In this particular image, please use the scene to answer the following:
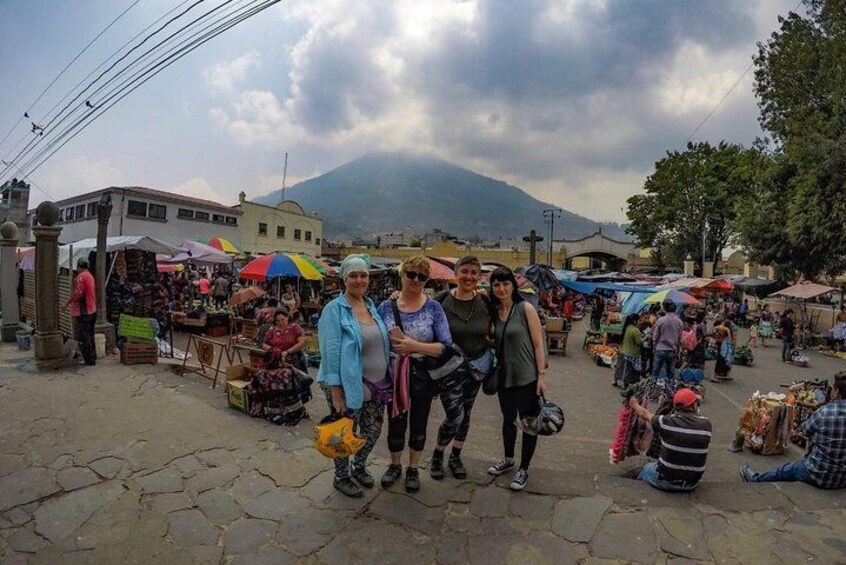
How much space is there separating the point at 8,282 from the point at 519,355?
37.3ft

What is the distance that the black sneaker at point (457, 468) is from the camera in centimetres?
349

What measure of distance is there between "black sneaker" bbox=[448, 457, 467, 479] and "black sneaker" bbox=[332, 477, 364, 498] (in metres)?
0.74

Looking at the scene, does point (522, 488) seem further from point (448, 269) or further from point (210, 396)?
point (448, 269)

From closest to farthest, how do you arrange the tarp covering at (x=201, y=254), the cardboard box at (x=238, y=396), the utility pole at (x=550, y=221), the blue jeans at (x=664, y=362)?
1. the cardboard box at (x=238, y=396)
2. the blue jeans at (x=664, y=362)
3. the tarp covering at (x=201, y=254)
4. the utility pole at (x=550, y=221)

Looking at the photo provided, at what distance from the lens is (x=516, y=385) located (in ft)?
10.8

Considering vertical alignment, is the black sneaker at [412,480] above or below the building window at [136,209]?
below

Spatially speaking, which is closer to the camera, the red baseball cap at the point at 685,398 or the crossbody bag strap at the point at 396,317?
the crossbody bag strap at the point at 396,317

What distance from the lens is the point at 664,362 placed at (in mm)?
8305

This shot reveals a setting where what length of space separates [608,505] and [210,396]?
15.4ft

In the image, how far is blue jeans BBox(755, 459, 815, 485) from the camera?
3640 millimetres

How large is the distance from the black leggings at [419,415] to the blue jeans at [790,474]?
291cm

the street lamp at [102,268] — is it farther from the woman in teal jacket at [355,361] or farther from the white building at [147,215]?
the white building at [147,215]

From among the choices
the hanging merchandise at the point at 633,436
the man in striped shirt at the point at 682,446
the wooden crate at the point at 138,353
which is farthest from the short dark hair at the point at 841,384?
the wooden crate at the point at 138,353

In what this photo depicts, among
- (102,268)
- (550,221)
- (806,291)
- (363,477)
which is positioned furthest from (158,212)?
(806,291)
